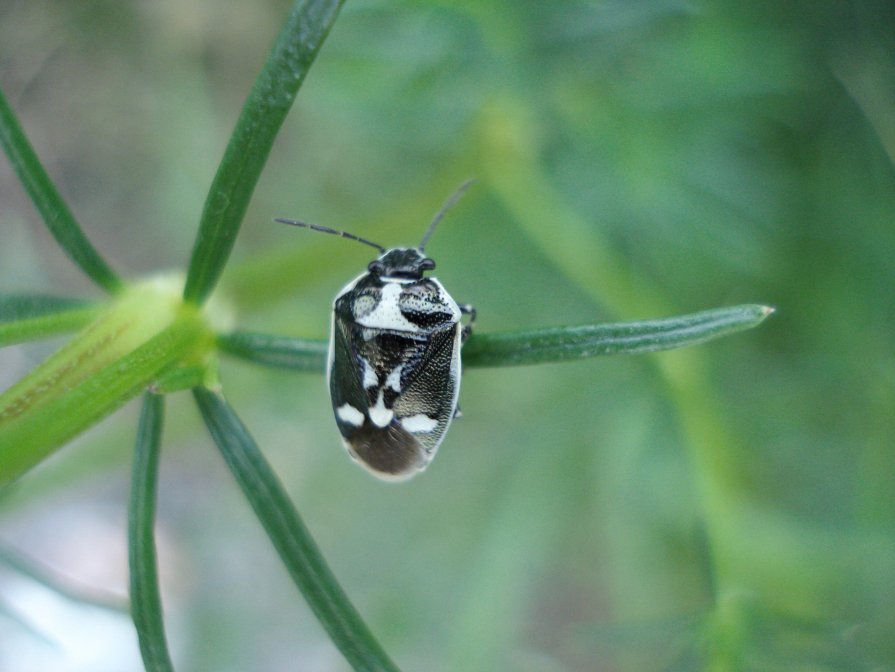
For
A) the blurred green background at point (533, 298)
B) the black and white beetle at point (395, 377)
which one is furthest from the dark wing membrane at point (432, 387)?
the blurred green background at point (533, 298)

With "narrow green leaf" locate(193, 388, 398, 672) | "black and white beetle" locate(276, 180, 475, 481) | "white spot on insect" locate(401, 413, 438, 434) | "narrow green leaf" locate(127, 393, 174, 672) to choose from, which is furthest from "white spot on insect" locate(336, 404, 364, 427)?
"narrow green leaf" locate(127, 393, 174, 672)

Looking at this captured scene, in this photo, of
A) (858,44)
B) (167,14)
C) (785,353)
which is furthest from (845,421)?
(167,14)

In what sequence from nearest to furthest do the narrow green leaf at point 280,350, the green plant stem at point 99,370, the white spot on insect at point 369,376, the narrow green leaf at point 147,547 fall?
the green plant stem at point 99,370 < the narrow green leaf at point 147,547 < the narrow green leaf at point 280,350 < the white spot on insect at point 369,376

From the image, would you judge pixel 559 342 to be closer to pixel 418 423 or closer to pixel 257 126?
pixel 418 423

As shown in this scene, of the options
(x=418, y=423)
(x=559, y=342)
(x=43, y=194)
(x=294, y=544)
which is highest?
(x=43, y=194)

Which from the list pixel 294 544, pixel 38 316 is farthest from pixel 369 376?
pixel 38 316

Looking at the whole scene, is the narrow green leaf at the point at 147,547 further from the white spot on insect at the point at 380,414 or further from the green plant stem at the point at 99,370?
the white spot on insect at the point at 380,414
